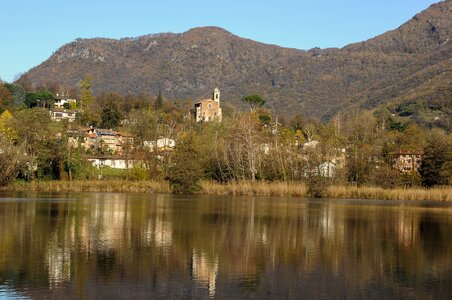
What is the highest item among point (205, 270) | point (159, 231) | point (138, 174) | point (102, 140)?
point (102, 140)

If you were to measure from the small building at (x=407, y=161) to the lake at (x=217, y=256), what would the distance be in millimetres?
41170

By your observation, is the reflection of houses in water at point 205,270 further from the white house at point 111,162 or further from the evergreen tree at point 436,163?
the white house at point 111,162

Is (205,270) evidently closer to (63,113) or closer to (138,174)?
(138,174)

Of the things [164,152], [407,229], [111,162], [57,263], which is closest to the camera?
[57,263]

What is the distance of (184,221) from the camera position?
34781mm

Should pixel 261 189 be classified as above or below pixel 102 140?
below

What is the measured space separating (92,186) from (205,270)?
49.0 meters

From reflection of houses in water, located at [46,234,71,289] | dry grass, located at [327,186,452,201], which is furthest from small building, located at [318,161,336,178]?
reflection of houses in water, located at [46,234,71,289]

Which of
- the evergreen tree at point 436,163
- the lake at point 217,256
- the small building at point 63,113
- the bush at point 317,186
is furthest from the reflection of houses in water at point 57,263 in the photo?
the small building at point 63,113

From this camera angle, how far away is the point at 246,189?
212 ft

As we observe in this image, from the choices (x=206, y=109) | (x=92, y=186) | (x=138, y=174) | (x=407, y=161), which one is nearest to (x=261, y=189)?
(x=138, y=174)

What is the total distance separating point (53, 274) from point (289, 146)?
61.3m

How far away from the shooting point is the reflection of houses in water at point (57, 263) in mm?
17859

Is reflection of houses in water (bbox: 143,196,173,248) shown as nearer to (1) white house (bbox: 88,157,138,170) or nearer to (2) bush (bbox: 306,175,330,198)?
(2) bush (bbox: 306,175,330,198)
